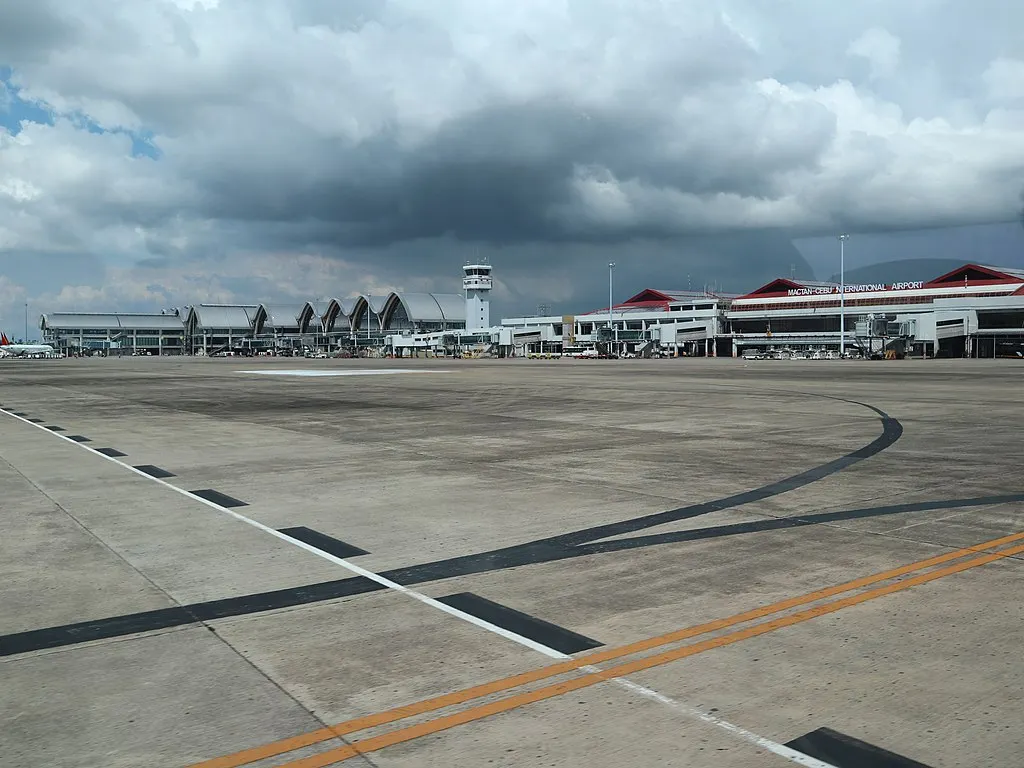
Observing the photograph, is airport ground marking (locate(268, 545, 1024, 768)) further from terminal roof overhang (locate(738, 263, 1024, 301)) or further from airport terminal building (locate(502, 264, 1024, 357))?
terminal roof overhang (locate(738, 263, 1024, 301))

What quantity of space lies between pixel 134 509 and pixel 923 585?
9213 mm

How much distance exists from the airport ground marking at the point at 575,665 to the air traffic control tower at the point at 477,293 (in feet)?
605

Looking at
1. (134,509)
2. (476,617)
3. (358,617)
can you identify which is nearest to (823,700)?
(476,617)

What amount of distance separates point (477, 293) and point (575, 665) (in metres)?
189

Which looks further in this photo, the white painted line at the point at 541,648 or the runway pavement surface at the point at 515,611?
the runway pavement surface at the point at 515,611

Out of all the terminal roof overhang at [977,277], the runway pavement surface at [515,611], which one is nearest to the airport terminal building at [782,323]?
the terminal roof overhang at [977,277]

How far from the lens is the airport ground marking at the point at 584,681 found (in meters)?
4.47

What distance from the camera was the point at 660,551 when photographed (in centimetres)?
850

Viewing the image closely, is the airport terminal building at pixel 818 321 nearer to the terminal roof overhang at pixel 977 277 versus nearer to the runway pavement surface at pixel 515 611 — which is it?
the terminal roof overhang at pixel 977 277

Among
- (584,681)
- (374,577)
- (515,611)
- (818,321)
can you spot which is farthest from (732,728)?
(818,321)

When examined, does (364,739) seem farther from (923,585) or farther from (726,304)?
(726,304)

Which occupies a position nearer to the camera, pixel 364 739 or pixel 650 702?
pixel 364 739

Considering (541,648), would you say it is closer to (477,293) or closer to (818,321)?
(818,321)

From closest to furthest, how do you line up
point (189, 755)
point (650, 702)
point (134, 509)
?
point (189, 755) < point (650, 702) < point (134, 509)
